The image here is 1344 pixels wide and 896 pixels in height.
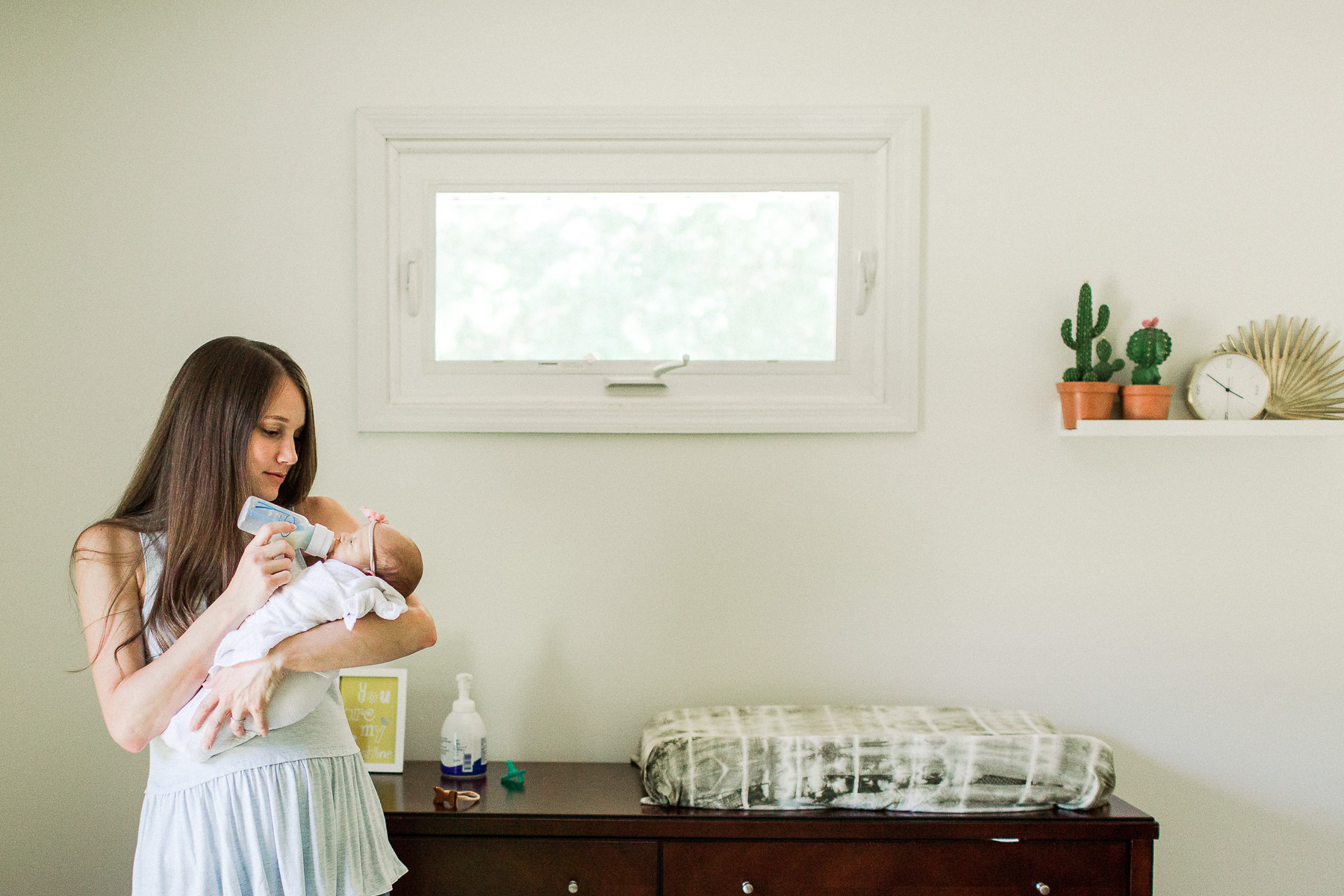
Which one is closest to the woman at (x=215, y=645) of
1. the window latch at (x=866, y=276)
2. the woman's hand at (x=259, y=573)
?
the woman's hand at (x=259, y=573)

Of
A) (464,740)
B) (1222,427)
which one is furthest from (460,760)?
(1222,427)

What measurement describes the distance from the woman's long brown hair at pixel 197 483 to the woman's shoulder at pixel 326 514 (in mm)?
185

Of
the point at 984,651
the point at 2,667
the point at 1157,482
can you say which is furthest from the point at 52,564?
the point at 1157,482

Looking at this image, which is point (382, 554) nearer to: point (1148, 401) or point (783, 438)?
point (783, 438)

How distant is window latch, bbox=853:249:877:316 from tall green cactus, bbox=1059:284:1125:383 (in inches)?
17.2

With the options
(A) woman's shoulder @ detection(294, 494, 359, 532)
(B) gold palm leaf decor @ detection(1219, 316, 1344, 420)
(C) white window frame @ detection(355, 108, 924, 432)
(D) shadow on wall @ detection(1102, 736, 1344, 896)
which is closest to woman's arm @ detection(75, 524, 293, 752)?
(A) woman's shoulder @ detection(294, 494, 359, 532)

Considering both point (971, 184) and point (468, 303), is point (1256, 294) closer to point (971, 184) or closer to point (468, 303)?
point (971, 184)

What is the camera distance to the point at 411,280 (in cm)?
201

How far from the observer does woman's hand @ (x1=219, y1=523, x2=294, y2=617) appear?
3.99ft

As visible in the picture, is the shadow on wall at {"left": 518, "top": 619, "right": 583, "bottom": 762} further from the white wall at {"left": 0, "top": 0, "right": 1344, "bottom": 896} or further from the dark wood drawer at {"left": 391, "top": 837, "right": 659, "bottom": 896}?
the dark wood drawer at {"left": 391, "top": 837, "right": 659, "bottom": 896}

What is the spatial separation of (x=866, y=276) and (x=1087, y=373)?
0.54 m

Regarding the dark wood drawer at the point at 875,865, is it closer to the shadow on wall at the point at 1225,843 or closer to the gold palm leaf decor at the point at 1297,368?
the shadow on wall at the point at 1225,843

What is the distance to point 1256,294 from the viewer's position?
198 cm

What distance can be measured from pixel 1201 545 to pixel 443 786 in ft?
5.87
